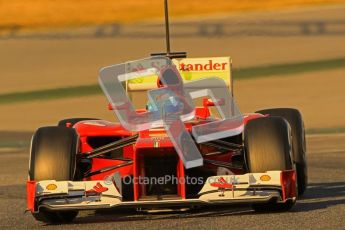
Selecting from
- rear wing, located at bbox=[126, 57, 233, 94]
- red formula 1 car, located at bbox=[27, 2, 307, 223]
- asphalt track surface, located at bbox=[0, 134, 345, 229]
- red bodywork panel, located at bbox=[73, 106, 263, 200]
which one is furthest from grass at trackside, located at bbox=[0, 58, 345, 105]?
red formula 1 car, located at bbox=[27, 2, 307, 223]

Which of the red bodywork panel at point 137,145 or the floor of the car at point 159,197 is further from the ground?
the red bodywork panel at point 137,145

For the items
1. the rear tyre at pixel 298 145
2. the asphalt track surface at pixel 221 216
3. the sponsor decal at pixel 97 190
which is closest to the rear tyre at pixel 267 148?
the asphalt track surface at pixel 221 216

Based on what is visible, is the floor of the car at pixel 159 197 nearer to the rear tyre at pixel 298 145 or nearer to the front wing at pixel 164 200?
the front wing at pixel 164 200

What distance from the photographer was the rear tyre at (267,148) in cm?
1116

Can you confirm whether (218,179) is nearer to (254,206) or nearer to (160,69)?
(254,206)

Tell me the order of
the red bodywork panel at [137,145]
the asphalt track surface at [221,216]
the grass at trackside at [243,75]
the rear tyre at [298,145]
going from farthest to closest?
the grass at trackside at [243,75], the rear tyre at [298,145], the red bodywork panel at [137,145], the asphalt track surface at [221,216]

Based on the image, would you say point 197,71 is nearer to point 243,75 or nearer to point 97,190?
point 97,190

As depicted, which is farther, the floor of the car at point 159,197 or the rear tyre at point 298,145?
the rear tyre at point 298,145

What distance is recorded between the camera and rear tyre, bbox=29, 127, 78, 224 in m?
11.2

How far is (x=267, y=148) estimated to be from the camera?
11188 millimetres

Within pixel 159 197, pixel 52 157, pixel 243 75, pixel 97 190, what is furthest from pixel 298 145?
pixel 243 75

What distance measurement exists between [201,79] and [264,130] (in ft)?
7.25

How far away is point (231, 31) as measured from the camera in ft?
141

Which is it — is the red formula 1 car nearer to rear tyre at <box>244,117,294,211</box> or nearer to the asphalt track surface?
rear tyre at <box>244,117,294,211</box>
